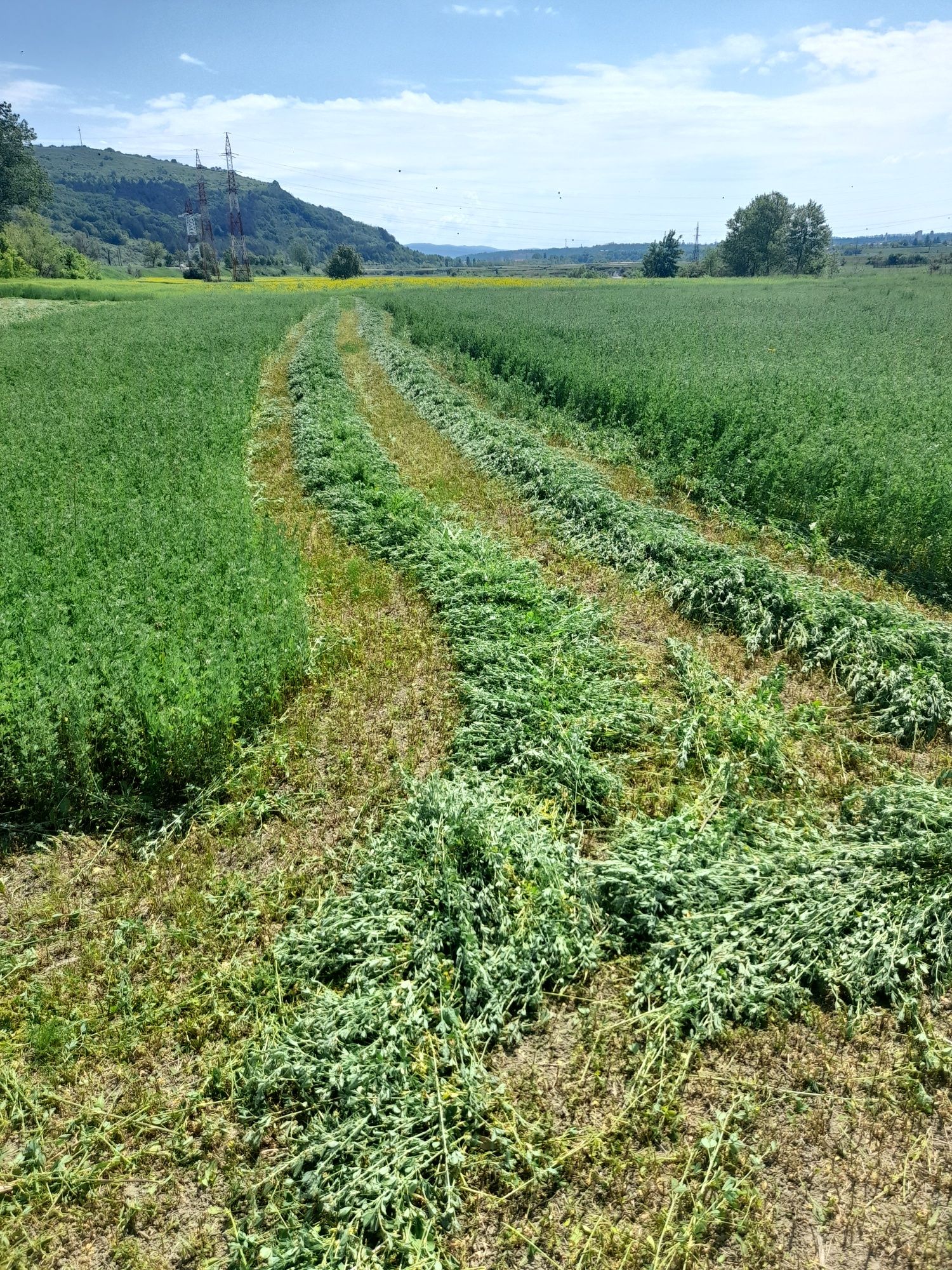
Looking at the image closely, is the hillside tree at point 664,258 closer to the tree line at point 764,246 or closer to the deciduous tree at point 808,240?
the tree line at point 764,246

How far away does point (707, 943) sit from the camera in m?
4.05

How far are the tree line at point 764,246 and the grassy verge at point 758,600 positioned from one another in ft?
297

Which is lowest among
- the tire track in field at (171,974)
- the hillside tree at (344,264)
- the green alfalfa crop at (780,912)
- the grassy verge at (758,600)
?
the tire track in field at (171,974)

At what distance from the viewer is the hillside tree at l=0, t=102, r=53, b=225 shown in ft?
221

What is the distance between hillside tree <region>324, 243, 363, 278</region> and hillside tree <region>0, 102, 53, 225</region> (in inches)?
1200

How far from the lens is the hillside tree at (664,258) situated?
88062 millimetres

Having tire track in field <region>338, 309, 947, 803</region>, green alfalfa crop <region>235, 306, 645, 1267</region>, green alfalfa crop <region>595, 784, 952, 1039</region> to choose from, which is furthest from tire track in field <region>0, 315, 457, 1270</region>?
tire track in field <region>338, 309, 947, 803</region>

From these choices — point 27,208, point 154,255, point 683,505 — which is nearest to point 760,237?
point 27,208

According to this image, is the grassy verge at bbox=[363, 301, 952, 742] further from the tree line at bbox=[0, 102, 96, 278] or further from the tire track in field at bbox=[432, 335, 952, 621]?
the tree line at bbox=[0, 102, 96, 278]

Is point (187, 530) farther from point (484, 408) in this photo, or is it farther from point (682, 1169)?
point (484, 408)

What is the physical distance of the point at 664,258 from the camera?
8944cm

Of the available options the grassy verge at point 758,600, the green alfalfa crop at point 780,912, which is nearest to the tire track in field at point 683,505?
the grassy verge at point 758,600

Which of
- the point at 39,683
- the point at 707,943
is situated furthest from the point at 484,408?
the point at 707,943

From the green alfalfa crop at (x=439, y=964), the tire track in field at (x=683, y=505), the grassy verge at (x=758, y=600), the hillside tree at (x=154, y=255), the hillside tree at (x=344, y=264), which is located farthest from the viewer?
the hillside tree at (x=154, y=255)
